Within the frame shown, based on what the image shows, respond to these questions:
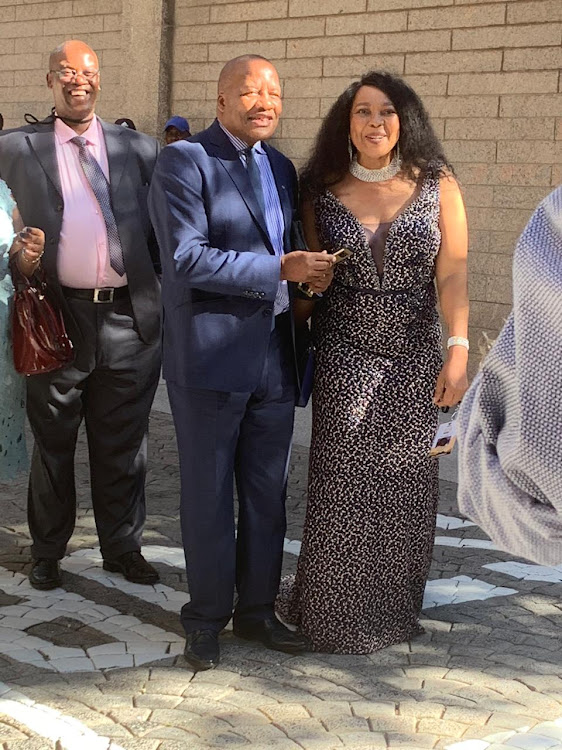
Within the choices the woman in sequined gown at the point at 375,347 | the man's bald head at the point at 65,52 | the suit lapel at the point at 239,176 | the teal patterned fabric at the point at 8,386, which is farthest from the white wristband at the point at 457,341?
the man's bald head at the point at 65,52

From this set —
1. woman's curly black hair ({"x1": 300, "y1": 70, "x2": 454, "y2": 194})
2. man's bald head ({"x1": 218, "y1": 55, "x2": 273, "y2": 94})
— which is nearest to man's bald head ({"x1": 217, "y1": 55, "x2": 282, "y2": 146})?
man's bald head ({"x1": 218, "y1": 55, "x2": 273, "y2": 94})

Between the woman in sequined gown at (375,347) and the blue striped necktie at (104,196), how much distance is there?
0.88 m

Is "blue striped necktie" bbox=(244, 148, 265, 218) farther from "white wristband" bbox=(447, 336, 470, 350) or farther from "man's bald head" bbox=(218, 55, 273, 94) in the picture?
"white wristband" bbox=(447, 336, 470, 350)

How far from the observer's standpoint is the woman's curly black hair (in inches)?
175

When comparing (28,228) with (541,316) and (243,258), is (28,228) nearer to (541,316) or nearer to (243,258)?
(243,258)

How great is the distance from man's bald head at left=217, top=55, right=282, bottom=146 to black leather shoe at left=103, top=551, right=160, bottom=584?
6.40ft

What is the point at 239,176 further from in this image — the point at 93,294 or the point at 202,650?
the point at 202,650

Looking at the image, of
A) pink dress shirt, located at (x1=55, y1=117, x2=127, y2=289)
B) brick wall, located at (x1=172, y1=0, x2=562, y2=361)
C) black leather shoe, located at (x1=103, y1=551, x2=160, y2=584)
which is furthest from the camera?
brick wall, located at (x1=172, y1=0, x2=562, y2=361)

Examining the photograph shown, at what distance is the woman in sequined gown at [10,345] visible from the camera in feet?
15.3

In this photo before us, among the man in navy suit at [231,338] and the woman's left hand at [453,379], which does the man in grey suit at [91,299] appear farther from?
the woman's left hand at [453,379]

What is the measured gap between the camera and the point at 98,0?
1362 centimetres

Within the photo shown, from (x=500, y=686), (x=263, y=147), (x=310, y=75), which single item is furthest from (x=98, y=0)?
(x=500, y=686)

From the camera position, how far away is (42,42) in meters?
14.5

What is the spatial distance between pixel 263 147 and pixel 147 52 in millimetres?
8801
